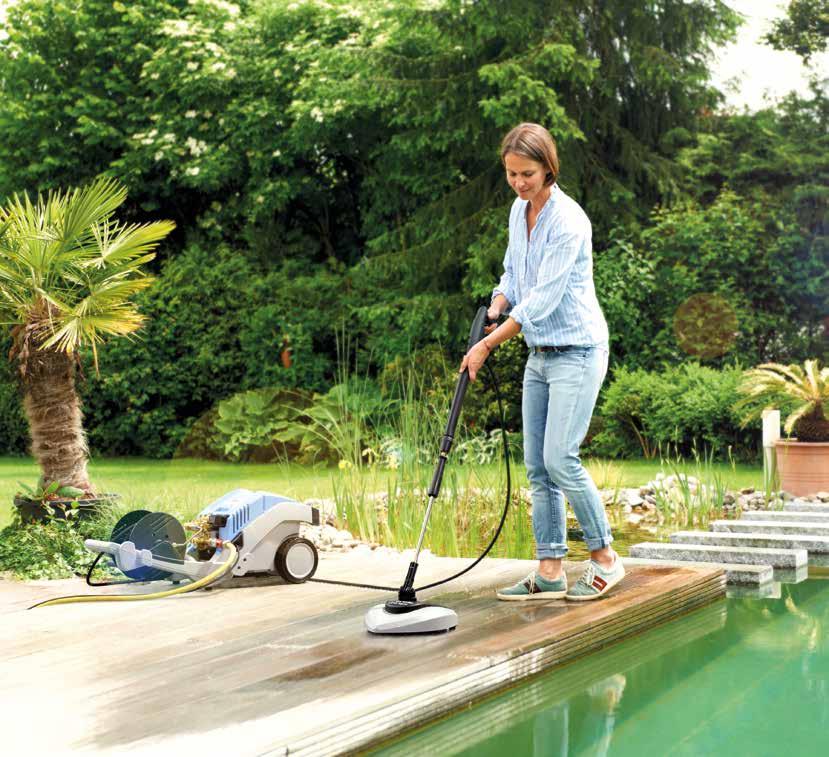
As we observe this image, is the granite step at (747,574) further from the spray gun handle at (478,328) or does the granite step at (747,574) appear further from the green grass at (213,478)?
the spray gun handle at (478,328)

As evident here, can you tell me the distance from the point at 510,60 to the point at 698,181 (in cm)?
271

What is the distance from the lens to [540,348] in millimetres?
3514

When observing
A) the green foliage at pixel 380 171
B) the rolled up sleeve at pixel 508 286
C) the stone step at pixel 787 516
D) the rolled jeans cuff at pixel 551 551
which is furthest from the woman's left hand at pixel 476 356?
the green foliage at pixel 380 171

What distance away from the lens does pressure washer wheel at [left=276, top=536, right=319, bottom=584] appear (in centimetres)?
395

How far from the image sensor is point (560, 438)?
3426 mm

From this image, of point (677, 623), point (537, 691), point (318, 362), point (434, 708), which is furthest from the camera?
point (318, 362)

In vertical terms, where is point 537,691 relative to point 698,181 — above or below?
below

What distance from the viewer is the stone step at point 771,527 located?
5.73m

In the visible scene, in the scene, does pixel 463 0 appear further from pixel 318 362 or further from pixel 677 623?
pixel 677 623

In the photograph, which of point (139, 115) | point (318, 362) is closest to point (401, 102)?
point (318, 362)

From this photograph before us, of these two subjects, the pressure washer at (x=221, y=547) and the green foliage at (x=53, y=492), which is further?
the green foliage at (x=53, y=492)

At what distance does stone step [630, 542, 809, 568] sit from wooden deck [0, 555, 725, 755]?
85 cm

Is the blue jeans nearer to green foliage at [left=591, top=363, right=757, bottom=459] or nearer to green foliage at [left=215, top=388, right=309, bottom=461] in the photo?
green foliage at [left=591, top=363, right=757, bottom=459]

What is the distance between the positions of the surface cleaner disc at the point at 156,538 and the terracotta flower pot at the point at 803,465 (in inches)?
189
